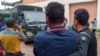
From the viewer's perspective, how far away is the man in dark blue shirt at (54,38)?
237 centimetres

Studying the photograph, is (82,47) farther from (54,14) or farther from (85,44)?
(54,14)

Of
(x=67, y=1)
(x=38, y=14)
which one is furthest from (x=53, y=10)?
(x=67, y=1)

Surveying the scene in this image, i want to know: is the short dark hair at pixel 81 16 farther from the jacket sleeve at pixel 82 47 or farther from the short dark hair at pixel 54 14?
the short dark hair at pixel 54 14

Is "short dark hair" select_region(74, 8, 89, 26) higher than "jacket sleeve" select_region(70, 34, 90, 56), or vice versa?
"short dark hair" select_region(74, 8, 89, 26)

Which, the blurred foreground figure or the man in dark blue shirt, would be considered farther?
the blurred foreground figure

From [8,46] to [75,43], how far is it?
2700 mm

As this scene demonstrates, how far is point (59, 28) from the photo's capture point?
2400 millimetres

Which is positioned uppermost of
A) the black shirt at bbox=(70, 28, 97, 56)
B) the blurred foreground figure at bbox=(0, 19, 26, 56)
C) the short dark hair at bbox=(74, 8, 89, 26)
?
the short dark hair at bbox=(74, 8, 89, 26)

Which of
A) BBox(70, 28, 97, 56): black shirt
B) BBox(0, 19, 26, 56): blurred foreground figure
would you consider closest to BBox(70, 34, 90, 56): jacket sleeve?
BBox(70, 28, 97, 56): black shirt

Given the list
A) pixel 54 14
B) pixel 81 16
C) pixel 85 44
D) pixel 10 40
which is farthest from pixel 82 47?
pixel 10 40

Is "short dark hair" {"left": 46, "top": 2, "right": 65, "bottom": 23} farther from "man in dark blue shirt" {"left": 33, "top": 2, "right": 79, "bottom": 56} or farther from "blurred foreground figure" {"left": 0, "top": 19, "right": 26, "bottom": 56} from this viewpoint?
"blurred foreground figure" {"left": 0, "top": 19, "right": 26, "bottom": 56}

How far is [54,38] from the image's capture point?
7.78ft

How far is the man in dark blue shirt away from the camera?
2367mm

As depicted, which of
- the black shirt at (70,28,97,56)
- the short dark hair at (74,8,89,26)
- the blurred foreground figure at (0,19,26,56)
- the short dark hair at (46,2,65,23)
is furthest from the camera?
the blurred foreground figure at (0,19,26,56)
